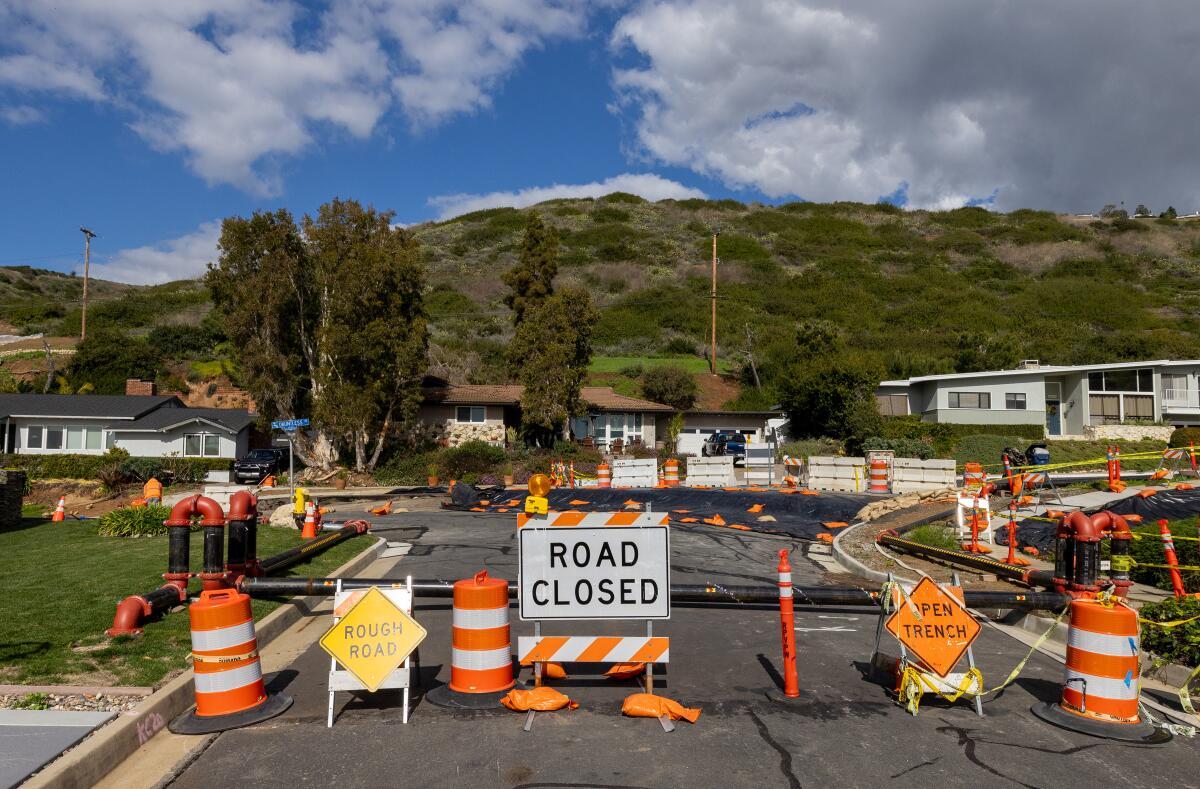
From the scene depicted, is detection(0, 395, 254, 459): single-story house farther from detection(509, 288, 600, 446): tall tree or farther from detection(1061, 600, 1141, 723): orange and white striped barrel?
detection(1061, 600, 1141, 723): orange and white striped barrel

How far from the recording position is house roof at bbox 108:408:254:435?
39250mm

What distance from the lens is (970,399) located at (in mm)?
45125

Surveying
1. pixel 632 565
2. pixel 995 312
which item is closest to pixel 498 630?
pixel 632 565

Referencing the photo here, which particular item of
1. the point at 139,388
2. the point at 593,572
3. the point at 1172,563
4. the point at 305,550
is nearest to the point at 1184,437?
the point at 1172,563

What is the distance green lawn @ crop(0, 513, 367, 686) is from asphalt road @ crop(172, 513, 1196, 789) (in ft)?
4.26

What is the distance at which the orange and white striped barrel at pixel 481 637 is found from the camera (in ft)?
22.4

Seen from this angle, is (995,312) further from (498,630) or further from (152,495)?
(498,630)

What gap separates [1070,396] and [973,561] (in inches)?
1557

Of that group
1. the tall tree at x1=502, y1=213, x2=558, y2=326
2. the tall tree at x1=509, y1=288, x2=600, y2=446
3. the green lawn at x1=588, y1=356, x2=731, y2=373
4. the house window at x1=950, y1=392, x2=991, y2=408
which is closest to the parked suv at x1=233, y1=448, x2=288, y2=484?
the tall tree at x1=509, y1=288, x2=600, y2=446

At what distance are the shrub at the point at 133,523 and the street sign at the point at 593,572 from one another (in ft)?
43.4

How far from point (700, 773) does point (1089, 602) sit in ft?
12.0

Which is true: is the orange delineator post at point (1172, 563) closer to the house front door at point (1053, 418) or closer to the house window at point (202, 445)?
the house window at point (202, 445)

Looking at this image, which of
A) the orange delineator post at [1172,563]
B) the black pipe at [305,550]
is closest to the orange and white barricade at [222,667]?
the black pipe at [305,550]

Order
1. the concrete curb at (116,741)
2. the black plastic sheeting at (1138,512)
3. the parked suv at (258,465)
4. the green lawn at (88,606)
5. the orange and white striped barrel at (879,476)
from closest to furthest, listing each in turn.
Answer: the concrete curb at (116,741), the green lawn at (88,606), the black plastic sheeting at (1138,512), the orange and white striped barrel at (879,476), the parked suv at (258,465)
